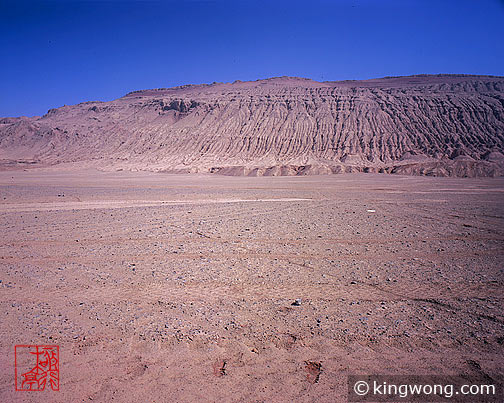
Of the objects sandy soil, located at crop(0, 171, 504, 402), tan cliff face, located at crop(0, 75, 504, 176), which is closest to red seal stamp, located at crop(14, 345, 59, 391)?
sandy soil, located at crop(0, 171, 504, 402)

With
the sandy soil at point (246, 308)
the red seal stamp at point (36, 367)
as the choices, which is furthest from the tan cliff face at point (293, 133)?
the red seal stamp at point (36, 367)

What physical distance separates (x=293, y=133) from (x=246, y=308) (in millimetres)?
60683

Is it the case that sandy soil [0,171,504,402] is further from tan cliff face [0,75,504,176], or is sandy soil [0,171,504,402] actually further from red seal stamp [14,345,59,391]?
tan cliff face [0,75,504,176]

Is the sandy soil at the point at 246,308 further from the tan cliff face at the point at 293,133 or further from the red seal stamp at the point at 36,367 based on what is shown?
the tan cliff face at the point at 293,133

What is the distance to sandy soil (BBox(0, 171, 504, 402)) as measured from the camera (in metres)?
3.71

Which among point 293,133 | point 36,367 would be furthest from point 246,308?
point 293,133

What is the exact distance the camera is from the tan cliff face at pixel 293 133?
53344 millimetres

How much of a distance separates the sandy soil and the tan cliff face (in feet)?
124

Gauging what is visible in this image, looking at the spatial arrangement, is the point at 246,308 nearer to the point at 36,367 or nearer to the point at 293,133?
the point at 36,367

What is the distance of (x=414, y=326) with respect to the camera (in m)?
4.66

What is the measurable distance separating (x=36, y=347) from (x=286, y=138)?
6103 cm

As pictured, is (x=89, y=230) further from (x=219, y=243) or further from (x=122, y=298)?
(x=122, y=298)

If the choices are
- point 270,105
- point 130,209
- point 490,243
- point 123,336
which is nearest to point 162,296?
point 123,336

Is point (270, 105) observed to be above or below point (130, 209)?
above
